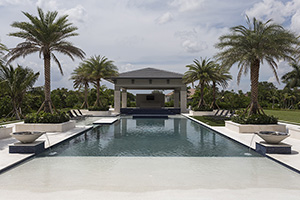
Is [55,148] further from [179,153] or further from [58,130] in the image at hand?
[179,153]

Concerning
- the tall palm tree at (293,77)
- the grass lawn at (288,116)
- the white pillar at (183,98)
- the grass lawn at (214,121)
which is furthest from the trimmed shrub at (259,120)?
the tall palm tree at (293,77)

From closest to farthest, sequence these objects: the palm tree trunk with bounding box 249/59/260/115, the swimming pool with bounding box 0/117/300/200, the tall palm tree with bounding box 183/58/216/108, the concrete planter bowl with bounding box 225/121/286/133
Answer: the swimming pool with bounding box 0/117/300/200, the concrete planter bowl with bounding box 225/121/286/133, the palm tree trunk with bounding box 249/59/260/115, the tall palm tree with bounding box 183/58/216/108

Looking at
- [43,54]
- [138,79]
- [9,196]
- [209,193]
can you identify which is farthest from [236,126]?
[138,79]

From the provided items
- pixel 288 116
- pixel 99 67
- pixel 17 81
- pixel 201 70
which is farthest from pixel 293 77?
pixel 17 81

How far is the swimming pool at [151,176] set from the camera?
4.49 meters

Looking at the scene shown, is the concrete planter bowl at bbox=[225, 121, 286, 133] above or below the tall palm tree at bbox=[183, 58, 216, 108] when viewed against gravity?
below

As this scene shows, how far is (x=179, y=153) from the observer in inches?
311

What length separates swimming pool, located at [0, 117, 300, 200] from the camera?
14.7 ft

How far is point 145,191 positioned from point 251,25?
12367 millimetres

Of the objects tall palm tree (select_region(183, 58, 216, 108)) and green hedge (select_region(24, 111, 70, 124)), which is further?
tall palm tree (select_region(183, 58, 216, 108))

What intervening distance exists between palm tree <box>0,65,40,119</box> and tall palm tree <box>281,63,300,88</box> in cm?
4375

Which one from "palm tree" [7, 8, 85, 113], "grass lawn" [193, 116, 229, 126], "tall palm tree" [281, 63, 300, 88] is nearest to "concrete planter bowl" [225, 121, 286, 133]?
"grass lawn" [193, 116, 229, 126]

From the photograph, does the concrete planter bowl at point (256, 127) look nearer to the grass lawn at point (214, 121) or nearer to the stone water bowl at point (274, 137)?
the grass lawn at point (214, 121)

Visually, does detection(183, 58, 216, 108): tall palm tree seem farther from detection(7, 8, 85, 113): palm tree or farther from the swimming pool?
the swimming pool
